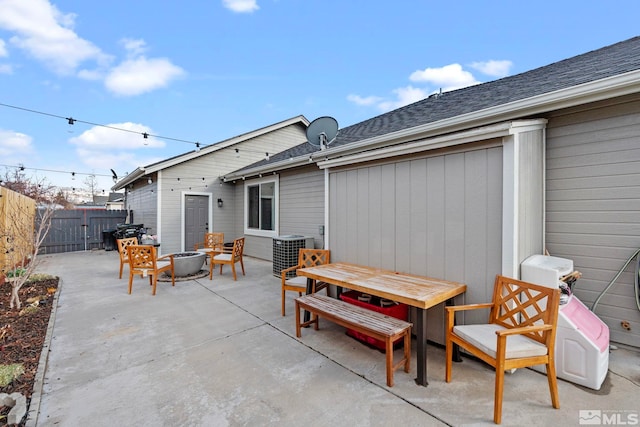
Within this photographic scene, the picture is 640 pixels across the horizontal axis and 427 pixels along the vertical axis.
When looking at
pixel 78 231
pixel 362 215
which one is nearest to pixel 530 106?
pixel 362 215

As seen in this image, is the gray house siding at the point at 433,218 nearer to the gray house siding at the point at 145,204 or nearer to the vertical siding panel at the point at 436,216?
the vertical siding panel at the point at 436,216

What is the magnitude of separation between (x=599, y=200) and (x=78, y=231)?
1396cm

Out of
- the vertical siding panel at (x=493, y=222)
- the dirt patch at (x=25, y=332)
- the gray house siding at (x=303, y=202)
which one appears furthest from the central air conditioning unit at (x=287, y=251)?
the vertical siding panel at (x=493, y=222)

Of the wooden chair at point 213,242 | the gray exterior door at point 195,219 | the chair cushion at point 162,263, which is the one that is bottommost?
the chair cushion at point 162,263

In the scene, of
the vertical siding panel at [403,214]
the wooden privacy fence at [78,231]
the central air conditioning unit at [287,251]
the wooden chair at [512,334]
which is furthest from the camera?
the wooden privacy fence at [78,231]

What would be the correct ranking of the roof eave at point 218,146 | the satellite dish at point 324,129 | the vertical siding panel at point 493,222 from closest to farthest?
the vertical siding panel at point 493,222, the satellite dish at point 324,129, the roof eave at point 218,146

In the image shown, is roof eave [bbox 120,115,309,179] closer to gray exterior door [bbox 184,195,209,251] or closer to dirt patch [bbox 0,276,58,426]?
gray exterior door [bbox 184,195,209,251]

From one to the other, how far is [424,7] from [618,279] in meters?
6.56

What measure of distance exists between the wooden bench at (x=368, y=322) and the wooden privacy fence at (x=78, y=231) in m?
10.3

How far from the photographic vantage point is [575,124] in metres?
2.88

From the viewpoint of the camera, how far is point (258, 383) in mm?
2217

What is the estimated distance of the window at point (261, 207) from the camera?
739 centimetres

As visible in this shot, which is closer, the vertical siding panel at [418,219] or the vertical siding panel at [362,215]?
the vertical siding panel at [418,219]

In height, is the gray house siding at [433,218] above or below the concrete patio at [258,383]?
above
